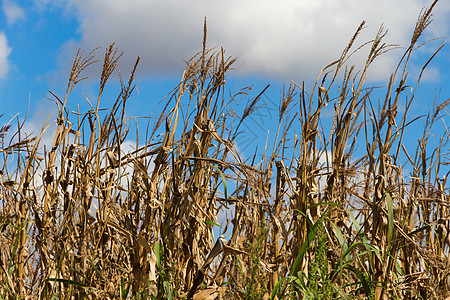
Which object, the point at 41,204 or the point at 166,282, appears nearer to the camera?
the point at 166,282

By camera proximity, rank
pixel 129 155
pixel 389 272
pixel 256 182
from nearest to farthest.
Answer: pixel 256 182 → pixel 389 272 → pixel 129 155

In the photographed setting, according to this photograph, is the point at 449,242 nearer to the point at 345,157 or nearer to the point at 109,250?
the point at 345,157

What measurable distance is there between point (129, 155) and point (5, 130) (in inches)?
37.4

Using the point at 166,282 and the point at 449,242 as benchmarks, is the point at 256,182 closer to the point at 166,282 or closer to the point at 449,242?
the point at 166,282

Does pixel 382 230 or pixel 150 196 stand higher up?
pixel 150 196

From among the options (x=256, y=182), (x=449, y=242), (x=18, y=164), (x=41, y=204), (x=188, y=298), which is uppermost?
(x=18, y=164)

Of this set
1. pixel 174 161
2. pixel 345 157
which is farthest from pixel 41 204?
pixel 345 157

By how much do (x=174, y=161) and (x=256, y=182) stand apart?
0.54 m

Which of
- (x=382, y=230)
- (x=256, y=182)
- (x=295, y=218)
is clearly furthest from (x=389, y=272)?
(x=256, y=182)

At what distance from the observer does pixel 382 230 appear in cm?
281

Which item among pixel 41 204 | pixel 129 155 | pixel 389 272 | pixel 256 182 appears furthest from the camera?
pixel 41 204

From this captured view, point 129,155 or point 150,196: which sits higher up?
point 129,155

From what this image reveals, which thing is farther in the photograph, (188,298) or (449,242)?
(449,242)

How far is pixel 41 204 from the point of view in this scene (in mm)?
3248
